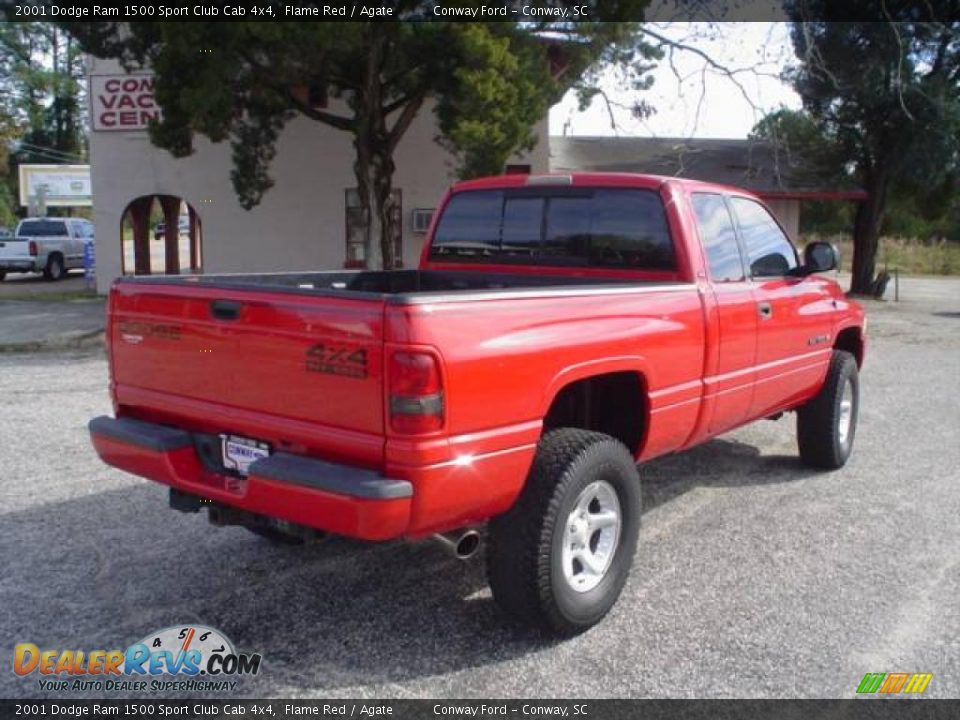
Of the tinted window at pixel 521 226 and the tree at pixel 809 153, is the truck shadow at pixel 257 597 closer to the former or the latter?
the tinted window at pixel 521 226

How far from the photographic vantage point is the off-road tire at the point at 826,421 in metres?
6.27

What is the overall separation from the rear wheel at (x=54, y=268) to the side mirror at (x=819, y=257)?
84.9 ft

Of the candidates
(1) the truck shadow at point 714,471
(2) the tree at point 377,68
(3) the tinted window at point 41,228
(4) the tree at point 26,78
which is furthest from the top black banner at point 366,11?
(4) the tree at point 26,78

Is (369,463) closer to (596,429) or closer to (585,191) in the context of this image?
(596,429)

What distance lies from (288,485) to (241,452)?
18.6 inches

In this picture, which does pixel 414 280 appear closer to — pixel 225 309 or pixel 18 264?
pixel 225 309

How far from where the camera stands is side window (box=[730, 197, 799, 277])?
212 inches

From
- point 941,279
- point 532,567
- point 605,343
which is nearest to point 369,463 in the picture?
point 532,567

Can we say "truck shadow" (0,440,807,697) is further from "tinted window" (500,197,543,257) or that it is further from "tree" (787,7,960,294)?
"tree" (787,7,960,294)

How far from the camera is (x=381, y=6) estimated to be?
1290 cm

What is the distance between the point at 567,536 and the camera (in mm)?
3721

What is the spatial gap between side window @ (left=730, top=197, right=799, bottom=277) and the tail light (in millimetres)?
2845

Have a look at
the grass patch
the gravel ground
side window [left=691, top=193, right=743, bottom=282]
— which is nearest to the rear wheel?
the gravel ground

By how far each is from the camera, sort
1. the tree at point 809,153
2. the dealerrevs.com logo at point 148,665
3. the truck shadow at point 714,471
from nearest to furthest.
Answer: the dealerrevs.com logo at point 148,665 < the truck shadow at point 714,471 < the tree at point 809,153
